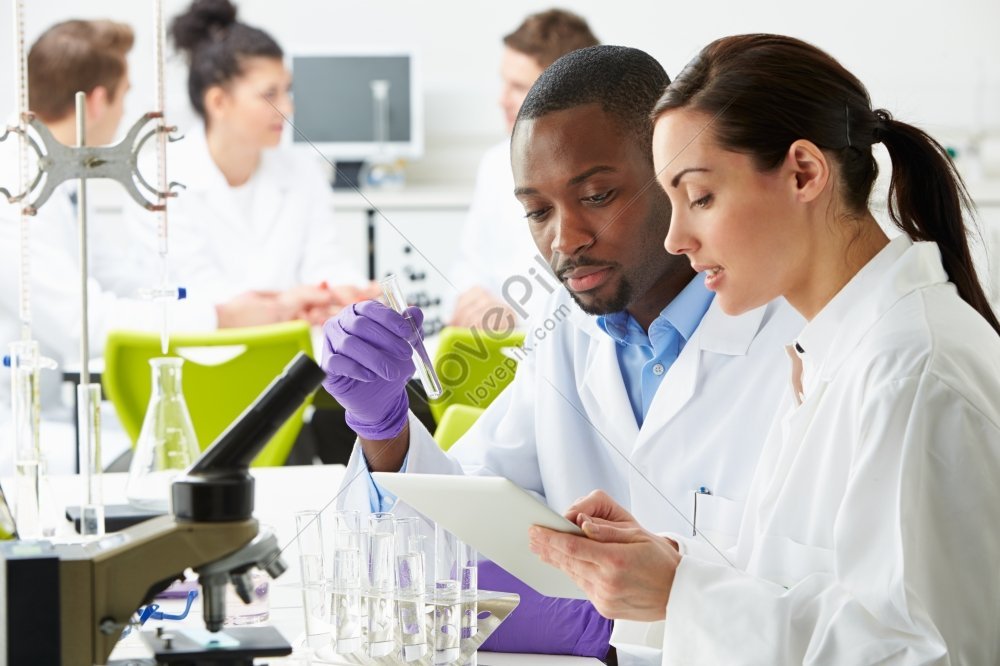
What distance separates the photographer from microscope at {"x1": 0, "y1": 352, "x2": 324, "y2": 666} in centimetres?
70

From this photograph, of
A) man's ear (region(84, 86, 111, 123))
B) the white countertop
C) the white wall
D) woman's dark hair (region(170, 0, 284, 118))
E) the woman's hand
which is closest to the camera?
the woman's hand

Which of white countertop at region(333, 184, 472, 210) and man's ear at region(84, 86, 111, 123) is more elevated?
man's ear at region(84, 86, 111, 123)

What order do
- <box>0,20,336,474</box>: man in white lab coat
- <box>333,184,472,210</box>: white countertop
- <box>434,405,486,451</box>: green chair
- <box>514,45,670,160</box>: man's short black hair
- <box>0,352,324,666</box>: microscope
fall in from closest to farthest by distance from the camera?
<box>0,352,324,666</box>: microscope < <box>514,45,670,160</box>: man's short black hair < <box>434,405,486,451</box>: green chair < <box>0,20,336,474</box>: man in white lab coat < <box>333,184,472,210</box>: white countertop

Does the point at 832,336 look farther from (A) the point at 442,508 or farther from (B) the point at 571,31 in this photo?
(B) the point at 571,31

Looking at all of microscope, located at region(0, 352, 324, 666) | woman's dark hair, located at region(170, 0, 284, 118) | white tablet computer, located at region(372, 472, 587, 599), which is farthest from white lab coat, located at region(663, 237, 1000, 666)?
woman's dark hair, located at region(170, 0, 284, 118)

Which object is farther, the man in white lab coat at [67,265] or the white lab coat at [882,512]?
the man in white lab coat at [67,265]

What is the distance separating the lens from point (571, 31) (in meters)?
3.99

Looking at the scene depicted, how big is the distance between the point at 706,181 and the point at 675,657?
0.42 meters

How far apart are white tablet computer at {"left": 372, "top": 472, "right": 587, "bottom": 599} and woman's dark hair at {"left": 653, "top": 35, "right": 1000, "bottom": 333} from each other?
1.22 ft

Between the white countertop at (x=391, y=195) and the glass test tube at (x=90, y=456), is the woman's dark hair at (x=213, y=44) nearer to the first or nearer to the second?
the white countertop at (x=391, y=195)

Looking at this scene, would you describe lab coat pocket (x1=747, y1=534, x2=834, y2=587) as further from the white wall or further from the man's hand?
the white wall

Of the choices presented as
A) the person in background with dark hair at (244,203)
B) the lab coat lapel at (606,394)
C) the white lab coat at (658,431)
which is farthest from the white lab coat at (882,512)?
the person in background with dark hair at (244,203)

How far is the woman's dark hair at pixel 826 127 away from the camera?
→ 108cm

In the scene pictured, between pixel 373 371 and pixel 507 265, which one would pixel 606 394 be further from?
pixel 373 371
